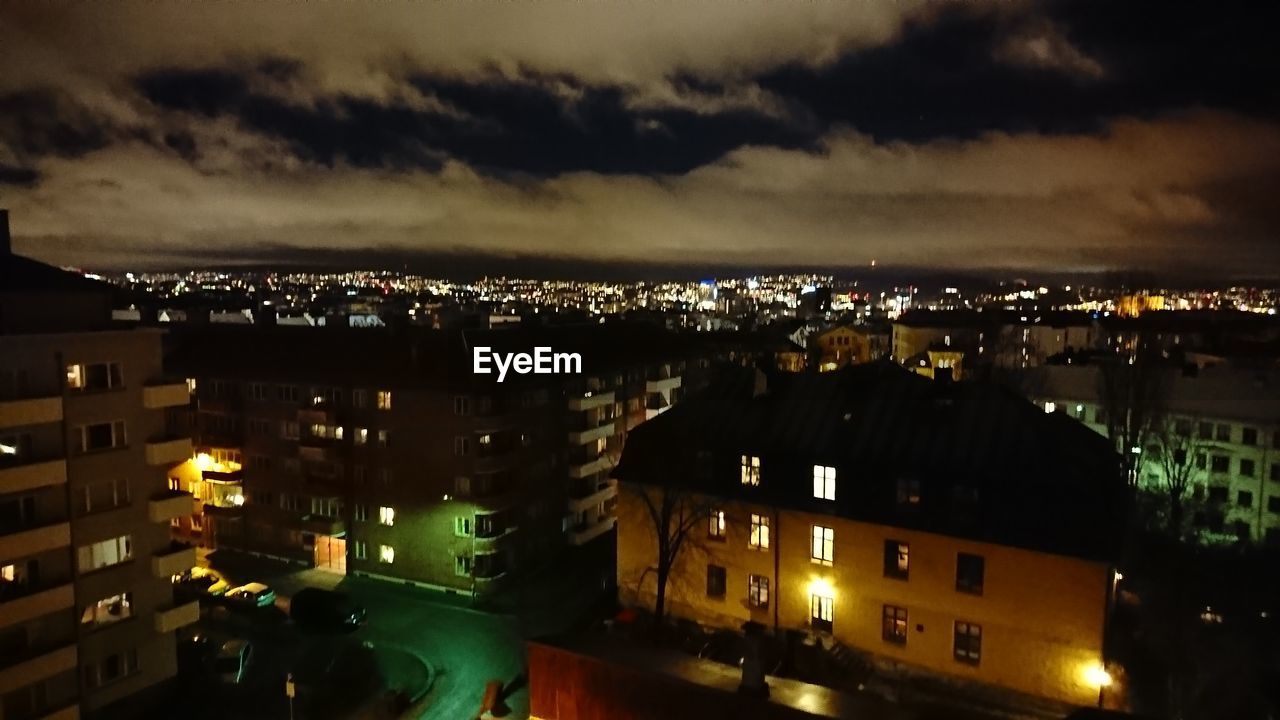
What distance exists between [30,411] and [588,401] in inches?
1191

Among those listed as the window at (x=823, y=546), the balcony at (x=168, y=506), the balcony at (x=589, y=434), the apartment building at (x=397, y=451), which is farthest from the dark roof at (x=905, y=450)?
the balcony at (x=168, y=506)

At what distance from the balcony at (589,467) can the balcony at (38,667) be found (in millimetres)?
28606

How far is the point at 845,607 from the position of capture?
107 feet

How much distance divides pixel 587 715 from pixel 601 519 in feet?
108

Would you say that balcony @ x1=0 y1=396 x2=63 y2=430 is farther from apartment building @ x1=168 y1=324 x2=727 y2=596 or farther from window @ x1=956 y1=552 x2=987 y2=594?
window @ x1=956 y1=552 x2=987 y2=594

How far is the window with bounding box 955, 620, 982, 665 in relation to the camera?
3025 cm

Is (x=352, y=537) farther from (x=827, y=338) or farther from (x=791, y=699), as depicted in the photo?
(x=827, y=338)

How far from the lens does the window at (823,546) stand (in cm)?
3300

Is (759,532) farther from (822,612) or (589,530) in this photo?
(589,530)

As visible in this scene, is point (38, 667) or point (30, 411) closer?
point (38, 667)

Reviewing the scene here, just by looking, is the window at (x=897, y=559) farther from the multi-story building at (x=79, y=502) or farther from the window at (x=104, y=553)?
the window at (x=104, y=553)

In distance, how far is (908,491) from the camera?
31.7 metres

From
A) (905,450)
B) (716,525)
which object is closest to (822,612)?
(716,525)

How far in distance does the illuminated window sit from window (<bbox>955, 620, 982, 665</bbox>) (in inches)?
314
